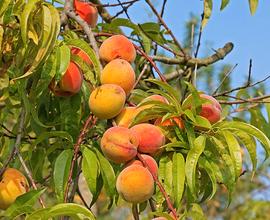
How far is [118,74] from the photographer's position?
3.18 ft

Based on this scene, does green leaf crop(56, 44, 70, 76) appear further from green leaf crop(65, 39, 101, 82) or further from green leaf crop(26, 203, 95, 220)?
green leaf crop(26, 203, 95, 220)

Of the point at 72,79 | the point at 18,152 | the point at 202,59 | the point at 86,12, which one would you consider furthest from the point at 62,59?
the point at 202,59

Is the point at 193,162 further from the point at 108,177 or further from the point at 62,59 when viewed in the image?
the point at 62,59

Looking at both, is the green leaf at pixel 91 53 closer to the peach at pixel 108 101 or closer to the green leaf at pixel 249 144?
the peach at pixel 108 101

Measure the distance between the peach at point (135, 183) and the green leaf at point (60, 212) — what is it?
0.09 m

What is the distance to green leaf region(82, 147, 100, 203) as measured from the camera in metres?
0.93

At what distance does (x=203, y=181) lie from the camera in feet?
3.27

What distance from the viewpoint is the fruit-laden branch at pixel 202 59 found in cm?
153

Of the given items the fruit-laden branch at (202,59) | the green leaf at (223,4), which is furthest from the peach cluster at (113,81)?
the fruit-laden branch at (202,59)

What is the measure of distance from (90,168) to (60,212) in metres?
0.14

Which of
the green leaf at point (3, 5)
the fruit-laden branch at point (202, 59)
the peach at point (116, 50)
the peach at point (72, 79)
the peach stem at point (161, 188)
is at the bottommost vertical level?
the peach stem at point (161, 188)

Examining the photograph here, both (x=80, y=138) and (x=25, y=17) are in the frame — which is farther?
(x=80, y=138)

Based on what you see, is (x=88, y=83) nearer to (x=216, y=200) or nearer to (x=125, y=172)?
(x=125, y=172)

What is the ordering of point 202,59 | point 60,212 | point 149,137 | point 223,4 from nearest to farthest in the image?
point 60,212
point 149,137
point 223,4
point 202,59
